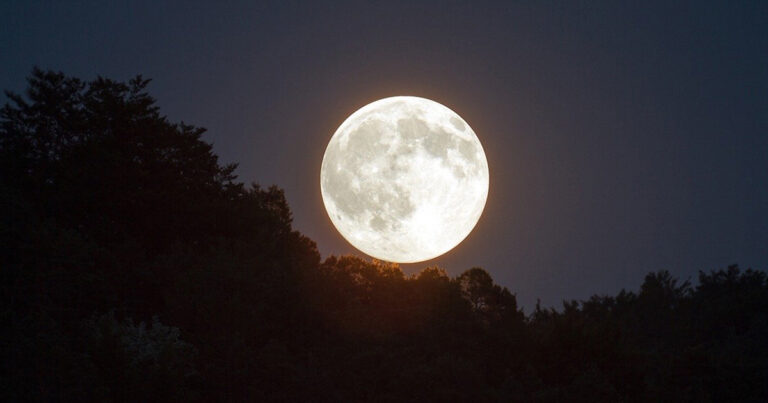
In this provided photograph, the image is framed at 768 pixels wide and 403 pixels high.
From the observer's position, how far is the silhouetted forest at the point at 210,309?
76.5ft

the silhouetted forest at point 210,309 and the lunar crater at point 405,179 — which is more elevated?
the lunar crater at point 405,179

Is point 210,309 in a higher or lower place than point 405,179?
lower

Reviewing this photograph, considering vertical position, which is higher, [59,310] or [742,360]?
[742,360]

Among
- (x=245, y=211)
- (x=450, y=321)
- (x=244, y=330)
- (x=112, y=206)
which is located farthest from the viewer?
(x=245, y=211)

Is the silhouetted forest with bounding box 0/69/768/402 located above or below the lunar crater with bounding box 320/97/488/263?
below

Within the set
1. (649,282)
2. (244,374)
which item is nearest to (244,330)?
(244,374)

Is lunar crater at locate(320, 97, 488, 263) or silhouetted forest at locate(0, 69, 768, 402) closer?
silhouetted forest at locate(0, 69, 768, 402)

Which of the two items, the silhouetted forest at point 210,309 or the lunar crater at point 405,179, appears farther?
the lunar crater at point 405,179

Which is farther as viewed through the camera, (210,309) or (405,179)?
(405,179)

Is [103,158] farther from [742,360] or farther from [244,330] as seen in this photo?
[742,360]

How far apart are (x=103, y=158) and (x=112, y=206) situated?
2449 mm

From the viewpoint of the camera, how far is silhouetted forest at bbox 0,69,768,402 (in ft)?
76.5

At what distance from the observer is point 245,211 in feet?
129

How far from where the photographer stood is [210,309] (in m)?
28.4
